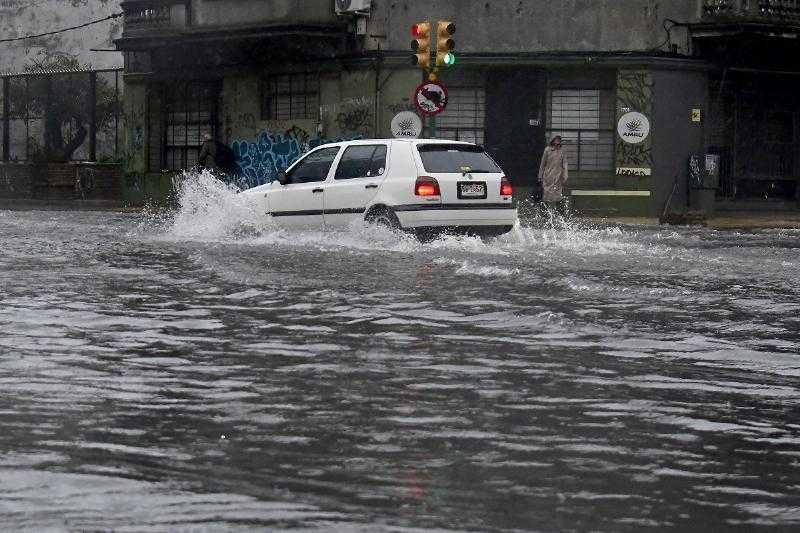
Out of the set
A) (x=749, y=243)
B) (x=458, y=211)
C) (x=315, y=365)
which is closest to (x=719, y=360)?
(x=315, y=365)

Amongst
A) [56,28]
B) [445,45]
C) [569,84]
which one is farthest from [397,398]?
[56,28]

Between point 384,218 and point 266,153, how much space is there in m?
17.5

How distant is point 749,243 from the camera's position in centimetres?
2236

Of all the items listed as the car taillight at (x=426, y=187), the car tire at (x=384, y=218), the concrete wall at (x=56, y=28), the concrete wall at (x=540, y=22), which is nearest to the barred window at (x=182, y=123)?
the concrete wall at (x=540, y=22)

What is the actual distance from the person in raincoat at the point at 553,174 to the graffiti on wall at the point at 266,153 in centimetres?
708

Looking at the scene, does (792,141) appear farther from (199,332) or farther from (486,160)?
(199,332)

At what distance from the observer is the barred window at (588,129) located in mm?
32656

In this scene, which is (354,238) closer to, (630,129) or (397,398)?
(397,398)

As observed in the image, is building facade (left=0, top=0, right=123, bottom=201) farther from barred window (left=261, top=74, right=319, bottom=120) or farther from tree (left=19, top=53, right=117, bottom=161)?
barred window (left=261, top=74, right=319, bottom=120)

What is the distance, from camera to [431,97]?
1041 inches

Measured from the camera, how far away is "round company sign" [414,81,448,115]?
2630 cm

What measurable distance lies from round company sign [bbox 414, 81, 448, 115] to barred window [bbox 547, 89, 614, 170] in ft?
22.5

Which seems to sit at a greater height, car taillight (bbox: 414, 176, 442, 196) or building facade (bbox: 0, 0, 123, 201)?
building facade (bbox: 0, 0, 123, 201)

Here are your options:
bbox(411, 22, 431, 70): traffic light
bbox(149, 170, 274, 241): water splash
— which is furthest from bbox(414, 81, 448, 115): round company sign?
bbox(149, 170, 274, 241): water splash
